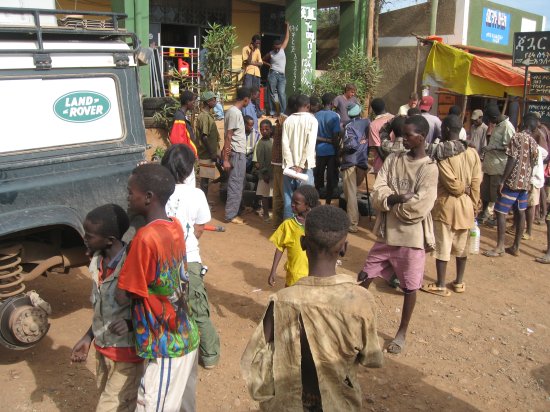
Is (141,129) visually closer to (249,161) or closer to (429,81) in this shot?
(249,161)

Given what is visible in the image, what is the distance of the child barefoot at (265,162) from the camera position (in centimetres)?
789

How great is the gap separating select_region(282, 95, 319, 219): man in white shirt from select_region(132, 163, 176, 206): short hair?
4098 millimetres

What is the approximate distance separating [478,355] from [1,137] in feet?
13.2

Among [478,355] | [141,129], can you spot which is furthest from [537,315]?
[141,129]

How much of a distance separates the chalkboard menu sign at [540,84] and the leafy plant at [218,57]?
18.6 ft

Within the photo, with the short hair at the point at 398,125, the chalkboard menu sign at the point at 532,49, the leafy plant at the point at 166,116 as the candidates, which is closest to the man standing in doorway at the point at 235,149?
the short hair at the point at 398,125

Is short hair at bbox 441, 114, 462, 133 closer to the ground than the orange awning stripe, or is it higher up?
closer to the ground

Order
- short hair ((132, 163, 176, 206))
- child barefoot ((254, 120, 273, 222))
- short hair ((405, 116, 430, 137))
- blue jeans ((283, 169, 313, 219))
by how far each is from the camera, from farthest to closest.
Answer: child barefoot ((254, 120, 273, 222))
blue jeans ((283, 169, 313, 219))
short hair ((405, 116, 430, 137))
short hair ((132, 163, 176, 206))

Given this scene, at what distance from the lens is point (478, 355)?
4.49 metres

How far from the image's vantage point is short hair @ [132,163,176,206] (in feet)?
8.41

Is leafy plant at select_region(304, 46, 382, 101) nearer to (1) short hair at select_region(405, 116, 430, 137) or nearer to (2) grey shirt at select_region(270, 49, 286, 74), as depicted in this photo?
(2) grey shirt at select_region(270, 49, 286, 74)

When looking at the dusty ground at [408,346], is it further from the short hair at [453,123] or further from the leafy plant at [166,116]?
the leafy plant at [166,116]

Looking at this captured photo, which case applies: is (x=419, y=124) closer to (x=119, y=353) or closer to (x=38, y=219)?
(x=119, y=353)

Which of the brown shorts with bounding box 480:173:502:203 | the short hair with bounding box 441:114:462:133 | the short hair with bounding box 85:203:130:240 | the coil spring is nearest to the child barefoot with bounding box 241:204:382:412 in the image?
the short hair with bounding box 85:203:130:240
